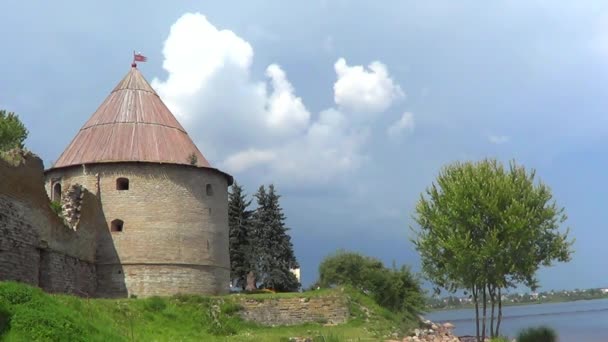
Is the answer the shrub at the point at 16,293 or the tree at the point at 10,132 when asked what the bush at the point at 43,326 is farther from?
the tree at the point at 10,132

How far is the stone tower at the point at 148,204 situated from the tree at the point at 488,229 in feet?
33.7

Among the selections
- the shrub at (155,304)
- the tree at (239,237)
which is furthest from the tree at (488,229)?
the tree at (239,237)

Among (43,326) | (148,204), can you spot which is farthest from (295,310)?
(43,326)

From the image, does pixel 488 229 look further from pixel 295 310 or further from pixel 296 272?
pixel 296 272

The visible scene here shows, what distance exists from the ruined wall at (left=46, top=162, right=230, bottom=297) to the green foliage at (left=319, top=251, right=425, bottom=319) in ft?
18.9

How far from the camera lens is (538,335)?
1862 centimetres

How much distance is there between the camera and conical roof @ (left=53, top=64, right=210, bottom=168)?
2917cm

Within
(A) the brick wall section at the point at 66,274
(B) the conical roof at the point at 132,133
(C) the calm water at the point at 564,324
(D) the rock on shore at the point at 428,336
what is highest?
(B) the conical roof at the point at 132,133

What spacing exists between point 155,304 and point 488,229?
11.8m

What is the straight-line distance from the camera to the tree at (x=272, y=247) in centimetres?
3666

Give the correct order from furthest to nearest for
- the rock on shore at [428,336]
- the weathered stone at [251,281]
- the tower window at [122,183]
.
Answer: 1. the weathered stone at [251,281]
2. the tower window at [122,183]
3. the rock on shore at [428,336]

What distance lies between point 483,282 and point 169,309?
11.2 m

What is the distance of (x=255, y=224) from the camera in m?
38.3

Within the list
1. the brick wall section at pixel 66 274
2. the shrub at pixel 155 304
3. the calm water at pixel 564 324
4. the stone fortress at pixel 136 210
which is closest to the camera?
the shrub at pixel 155 304
